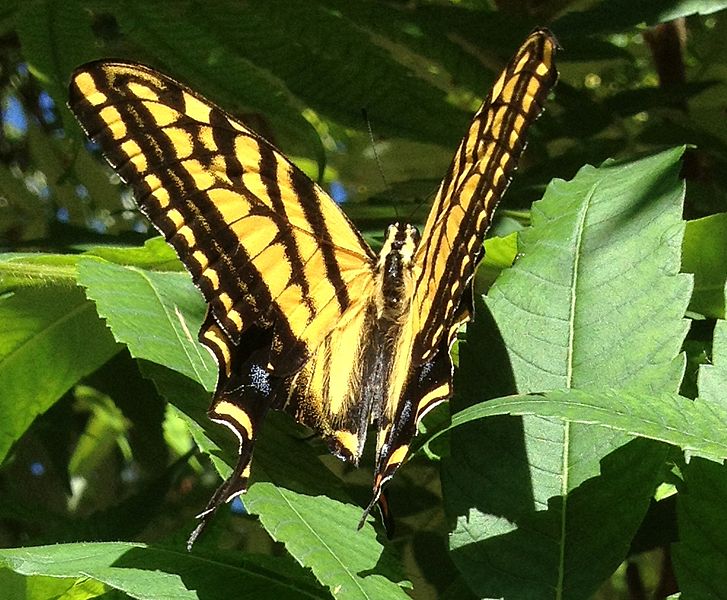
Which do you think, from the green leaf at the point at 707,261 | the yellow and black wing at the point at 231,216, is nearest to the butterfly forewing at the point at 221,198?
the yellow and black wing at the point at 231,216

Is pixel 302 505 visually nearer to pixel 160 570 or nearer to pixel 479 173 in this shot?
pixel 160 570

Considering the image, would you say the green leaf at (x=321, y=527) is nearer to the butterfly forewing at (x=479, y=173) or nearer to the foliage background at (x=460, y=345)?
the foliage background at (x=460, y=345)

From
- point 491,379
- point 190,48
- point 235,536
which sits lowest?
point 235,536

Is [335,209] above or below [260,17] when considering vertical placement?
below

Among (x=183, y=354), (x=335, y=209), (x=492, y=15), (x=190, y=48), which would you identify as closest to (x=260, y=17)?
(x=190, y=48)

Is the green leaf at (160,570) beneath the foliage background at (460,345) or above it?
beneath

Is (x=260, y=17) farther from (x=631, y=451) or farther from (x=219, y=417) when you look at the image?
(x=631, y=451)

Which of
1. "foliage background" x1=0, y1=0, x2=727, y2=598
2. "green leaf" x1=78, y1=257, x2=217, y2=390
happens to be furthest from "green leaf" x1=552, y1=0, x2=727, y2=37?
"green leaf" x1=78, y1=257, x2=217, y2=390
